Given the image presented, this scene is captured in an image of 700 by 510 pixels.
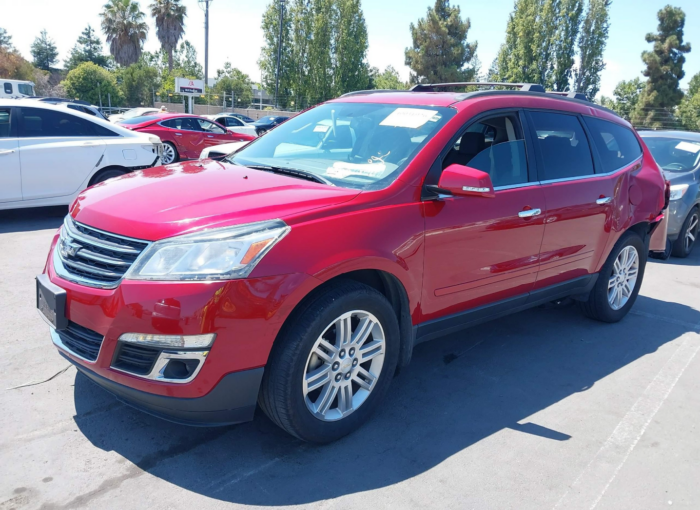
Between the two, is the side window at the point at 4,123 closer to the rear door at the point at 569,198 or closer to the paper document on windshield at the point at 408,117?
the paper document on windshield at the point at 408,117

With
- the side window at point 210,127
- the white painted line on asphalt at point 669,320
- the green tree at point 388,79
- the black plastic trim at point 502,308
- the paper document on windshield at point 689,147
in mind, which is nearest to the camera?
the black plastic trim at point 502,308

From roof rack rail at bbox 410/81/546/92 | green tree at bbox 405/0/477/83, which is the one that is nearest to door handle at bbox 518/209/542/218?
roof rack rail at bbox 410/81/546/92

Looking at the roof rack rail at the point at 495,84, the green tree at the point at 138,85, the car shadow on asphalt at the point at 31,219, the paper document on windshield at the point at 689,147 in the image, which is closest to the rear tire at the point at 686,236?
the paper document on windshield at the point at 689,147

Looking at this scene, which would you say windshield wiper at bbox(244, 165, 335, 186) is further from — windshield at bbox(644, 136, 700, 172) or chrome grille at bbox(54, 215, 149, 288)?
windshield at bbox(644, 136, 700, 172)

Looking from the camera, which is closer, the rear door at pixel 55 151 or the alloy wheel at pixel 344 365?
the alloy wheel at pixel 344 365

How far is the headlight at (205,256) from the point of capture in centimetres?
257

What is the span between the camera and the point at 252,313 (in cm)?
260

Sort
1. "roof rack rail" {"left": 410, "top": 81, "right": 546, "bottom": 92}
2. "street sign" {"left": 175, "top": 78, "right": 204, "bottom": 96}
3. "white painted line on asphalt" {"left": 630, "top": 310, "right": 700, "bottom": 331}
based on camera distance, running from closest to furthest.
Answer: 1. "roof rack rail" {"left": 410, "top": 81, "right": 546, "bottom": 92}
2. "white painted line on asphalt" {"left": 630, "top": 310, "right": 700, "bottom": 331}
3. "street sign" {"left": 175, "top": 78, "right": 204, "bottom": 96}

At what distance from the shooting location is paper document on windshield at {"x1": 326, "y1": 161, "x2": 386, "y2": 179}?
342cm

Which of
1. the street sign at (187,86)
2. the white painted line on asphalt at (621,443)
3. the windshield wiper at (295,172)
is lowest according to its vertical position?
the white painted line on asphalt at (621,443)

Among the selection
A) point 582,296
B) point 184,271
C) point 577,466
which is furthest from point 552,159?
point 184,271

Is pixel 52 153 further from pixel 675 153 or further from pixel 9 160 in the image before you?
pixel 675 153

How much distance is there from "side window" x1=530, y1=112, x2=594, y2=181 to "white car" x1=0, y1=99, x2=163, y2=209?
19.9 feet

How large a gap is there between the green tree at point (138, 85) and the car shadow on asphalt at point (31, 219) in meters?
40.9
